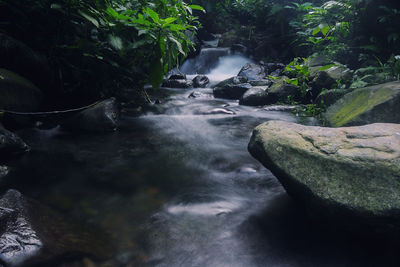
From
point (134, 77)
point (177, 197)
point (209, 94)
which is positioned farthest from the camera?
point (209, 94)

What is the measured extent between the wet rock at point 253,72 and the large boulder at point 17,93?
705 centimetres

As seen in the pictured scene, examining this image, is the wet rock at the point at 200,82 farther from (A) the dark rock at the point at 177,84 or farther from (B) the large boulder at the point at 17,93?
(B) the large boulder at the point at 17,93

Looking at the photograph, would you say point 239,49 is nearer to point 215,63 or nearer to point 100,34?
point 215,63

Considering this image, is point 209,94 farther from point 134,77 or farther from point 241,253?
point 241,253

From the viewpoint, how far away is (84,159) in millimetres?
3203

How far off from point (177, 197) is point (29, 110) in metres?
2.68

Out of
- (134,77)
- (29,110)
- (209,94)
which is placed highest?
(134,77)

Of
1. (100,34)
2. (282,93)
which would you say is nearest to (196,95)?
(282,93)

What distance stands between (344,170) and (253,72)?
28.1ft

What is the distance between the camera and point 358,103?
411 centimetres

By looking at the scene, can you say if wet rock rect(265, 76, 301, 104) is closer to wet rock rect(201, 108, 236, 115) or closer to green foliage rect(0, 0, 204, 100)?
wet rock rect(201, 108, 236, 115)

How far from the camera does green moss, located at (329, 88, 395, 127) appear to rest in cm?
371

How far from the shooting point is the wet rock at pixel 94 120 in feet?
13.5

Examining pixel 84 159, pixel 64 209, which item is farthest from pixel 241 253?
pixel 84 159
